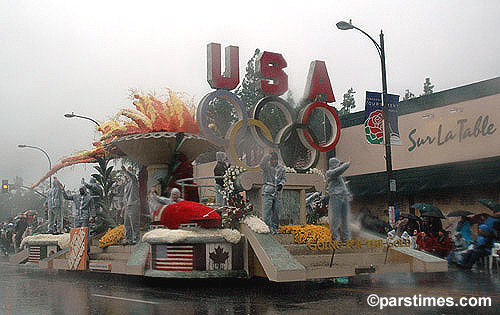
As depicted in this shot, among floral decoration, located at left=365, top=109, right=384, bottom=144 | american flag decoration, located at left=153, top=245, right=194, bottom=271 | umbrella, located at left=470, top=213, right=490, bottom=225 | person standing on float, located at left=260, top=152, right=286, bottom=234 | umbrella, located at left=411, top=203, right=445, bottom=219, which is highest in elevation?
floral decoration, located at left=365, top=109, right=384, bottom=144

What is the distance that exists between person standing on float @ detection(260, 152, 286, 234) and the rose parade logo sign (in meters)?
1.37

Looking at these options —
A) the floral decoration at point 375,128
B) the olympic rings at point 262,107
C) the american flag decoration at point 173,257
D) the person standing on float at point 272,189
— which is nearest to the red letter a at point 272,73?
the olympic rings at point 262,107

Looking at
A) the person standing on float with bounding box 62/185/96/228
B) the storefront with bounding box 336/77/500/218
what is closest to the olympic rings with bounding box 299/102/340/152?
the storefront with bounding box 336/77/500/218

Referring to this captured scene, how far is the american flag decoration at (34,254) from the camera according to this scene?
18.6 meters

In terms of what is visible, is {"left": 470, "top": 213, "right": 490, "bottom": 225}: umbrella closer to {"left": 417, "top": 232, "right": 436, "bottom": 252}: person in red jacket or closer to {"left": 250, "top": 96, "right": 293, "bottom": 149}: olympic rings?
{"left": 417, "top": 232, "right": 436, "bottom": 252}: person in red jacket

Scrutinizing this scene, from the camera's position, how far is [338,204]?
12.6m

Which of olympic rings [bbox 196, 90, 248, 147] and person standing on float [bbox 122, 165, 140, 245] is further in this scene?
person standing on float [bbox 122, 165, 140, 245]

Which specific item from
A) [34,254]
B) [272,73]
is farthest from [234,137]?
[34,254]

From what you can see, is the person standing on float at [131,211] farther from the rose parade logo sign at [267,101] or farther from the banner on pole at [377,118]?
the banner on pole at [377,118]

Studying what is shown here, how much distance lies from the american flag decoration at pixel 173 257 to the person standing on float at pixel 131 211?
8.33 ft

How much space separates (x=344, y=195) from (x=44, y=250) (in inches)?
430

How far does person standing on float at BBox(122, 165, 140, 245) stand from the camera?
14617 millimetres

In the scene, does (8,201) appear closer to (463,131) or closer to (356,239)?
(463,131)

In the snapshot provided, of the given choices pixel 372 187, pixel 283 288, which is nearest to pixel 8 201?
pixel 372 187
